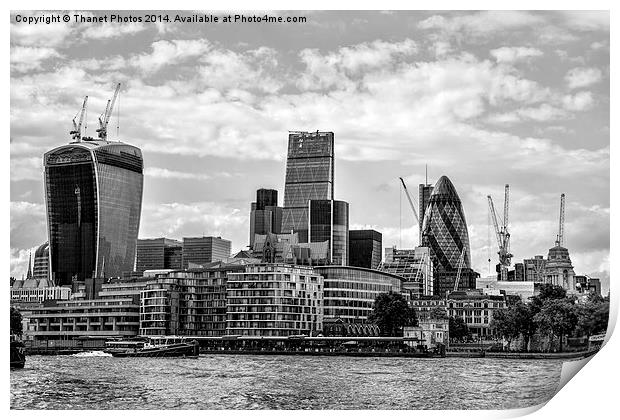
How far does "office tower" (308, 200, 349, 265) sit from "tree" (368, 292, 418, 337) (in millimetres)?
34903

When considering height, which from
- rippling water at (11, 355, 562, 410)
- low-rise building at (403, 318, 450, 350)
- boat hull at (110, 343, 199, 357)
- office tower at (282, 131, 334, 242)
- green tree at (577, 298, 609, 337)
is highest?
office tower at (282, 131, 334, 242)

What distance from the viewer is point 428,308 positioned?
67.9 meters

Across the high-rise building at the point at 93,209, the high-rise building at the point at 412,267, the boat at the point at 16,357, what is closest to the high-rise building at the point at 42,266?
the high-rise building at the point at 93,209

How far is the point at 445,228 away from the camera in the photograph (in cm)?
12494

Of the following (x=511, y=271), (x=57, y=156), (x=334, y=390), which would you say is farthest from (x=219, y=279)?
(x=511, y=271)

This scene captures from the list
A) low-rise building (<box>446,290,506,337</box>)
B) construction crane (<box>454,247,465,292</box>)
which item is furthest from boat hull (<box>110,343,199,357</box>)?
construction crane (<box>454,247,465,292</box>)

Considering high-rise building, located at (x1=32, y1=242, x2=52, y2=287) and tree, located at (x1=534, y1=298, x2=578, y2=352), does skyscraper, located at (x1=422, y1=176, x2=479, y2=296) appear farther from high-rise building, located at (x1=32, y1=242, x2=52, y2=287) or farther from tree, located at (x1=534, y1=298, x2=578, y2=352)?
tree, located at (x1=534, y1=298, x2=578, y2=352)

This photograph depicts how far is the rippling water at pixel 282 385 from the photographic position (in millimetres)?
22031

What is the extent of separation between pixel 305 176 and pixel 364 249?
9709 millimetres

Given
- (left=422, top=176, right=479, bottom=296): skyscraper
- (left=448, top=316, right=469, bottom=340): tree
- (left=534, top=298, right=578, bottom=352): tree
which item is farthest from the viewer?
(left=422, top=176, right=479, bottom=296): skyscraper

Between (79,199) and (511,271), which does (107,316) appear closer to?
(79,199)

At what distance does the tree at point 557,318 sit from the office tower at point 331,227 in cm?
4665

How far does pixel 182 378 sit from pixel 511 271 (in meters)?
74.6

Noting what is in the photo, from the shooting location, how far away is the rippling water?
22031 mm
